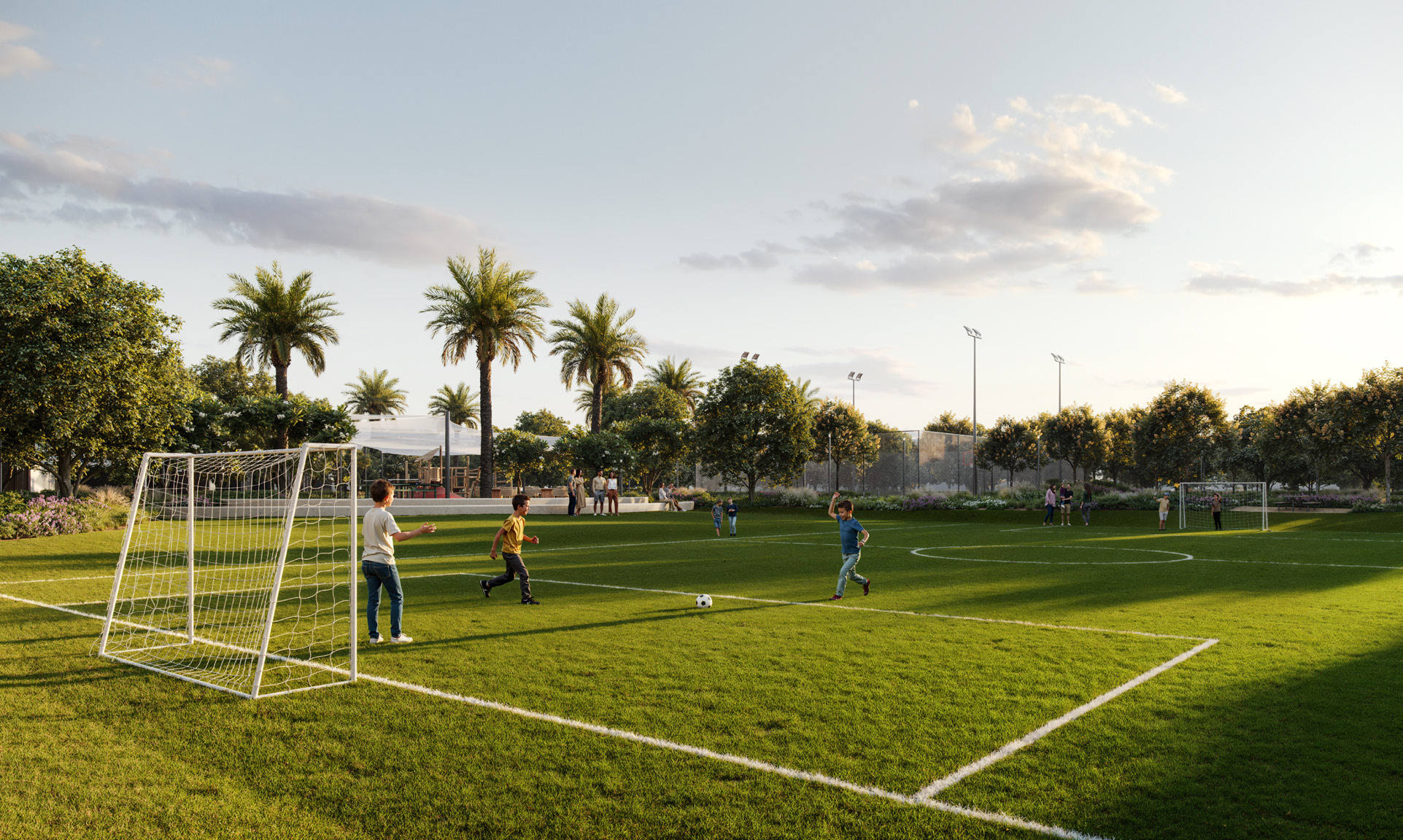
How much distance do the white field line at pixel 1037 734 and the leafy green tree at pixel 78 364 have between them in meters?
25.5

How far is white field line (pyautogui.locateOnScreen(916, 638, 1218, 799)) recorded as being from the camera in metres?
5.36

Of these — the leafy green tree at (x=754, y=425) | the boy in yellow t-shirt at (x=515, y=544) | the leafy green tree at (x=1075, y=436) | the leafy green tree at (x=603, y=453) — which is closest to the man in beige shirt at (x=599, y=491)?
the leafy green tree at (x=603, y=453)

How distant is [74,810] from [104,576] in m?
12.7

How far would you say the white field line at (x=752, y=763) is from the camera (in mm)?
4762

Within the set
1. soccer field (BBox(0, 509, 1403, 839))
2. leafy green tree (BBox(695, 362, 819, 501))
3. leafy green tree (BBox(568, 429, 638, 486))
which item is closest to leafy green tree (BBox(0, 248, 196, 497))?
soccer field (BBox(0, 509, 1403, 839))

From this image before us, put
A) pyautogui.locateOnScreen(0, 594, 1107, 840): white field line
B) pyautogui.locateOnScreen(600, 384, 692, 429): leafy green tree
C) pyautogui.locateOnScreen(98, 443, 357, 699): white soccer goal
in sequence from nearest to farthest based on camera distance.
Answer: pyautogui.locateOnScreen(0, 594, 1107, 840): white field line, pyautogui.locateOnScreen(98, 443, 357, 699): white soccer goal, pyautogui.locateOnScreen(600, 384, 692, 429): leafy green tree

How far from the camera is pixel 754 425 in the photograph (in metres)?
49.3

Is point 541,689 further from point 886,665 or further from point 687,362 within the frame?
point 687,362

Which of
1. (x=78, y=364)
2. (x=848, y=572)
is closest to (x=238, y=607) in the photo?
(x=848, y=572)

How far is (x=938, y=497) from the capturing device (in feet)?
147

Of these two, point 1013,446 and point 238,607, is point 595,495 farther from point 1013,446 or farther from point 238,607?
point 1013,446

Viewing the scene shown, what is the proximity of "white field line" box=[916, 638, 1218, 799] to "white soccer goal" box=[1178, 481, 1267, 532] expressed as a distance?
→ 3053 centimetres

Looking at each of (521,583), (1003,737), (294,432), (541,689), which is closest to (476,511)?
(294,432)

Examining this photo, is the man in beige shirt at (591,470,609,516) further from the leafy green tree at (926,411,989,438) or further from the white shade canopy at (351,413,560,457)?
the leafy green tree at (926,411,989,438)
